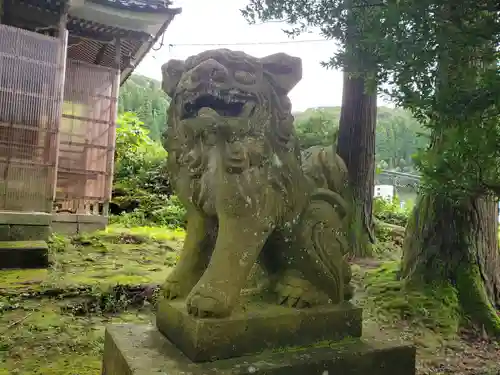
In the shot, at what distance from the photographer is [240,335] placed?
1648 millimetres

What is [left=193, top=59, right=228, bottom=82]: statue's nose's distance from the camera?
5.35 feet

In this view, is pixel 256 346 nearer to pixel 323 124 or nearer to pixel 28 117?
pixel 28 117

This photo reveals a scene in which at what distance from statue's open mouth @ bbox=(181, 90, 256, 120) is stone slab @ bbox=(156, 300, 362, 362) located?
0.77 metres

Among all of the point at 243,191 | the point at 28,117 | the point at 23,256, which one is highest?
the point at 28,117

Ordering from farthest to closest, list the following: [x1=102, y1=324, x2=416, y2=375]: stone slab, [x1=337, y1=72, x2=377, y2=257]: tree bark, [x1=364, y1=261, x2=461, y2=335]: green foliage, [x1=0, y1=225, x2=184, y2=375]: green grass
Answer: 1. [x1=337, y1=72, x2=377, y2=257]: tree bark
2. [x1=364, y1=261, x2=461, y2=335]: green foliage
3. [x1=0, y1=225, x2=184, y2=375]: green grass
4. [x1=102, y1=324, x2=416, y2=375]: stone slab

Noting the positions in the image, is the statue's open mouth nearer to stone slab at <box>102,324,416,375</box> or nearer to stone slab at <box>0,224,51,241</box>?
stone slab at <box>102,324,416,375</box>

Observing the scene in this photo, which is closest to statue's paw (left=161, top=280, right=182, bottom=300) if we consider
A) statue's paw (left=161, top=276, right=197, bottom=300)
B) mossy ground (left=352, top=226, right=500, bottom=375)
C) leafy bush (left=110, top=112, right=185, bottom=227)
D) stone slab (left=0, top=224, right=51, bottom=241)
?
statue's paw (left=161, top=276, right=197, bottom=300)

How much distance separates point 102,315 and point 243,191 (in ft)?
8.03

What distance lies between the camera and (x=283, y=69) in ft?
5.95

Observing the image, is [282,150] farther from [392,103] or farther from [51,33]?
[51,33]

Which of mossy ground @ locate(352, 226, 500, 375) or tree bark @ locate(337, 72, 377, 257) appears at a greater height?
tree bark @ locate(337, 72, 377, 257)

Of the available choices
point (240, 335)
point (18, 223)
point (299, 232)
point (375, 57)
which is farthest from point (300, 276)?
point (18, 223)

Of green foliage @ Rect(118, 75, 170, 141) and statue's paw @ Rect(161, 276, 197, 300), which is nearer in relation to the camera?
statue's paw @ Rect(161, 276, 197, 300)

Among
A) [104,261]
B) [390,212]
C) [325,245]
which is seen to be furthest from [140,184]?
[325,245]
